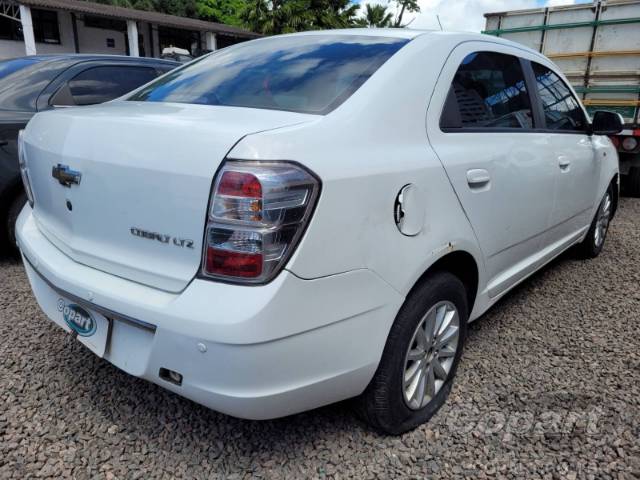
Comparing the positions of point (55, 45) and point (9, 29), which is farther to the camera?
point (55, 45)

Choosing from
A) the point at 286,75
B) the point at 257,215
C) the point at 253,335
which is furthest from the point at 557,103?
the point at 253,335

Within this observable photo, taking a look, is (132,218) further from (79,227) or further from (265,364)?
(265,364)

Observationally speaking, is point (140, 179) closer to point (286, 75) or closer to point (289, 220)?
point (289, 220)

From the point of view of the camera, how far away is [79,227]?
71.7 inches

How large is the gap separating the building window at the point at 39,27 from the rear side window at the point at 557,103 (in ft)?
74.6

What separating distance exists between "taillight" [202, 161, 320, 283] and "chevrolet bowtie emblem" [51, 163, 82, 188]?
25.0 inches

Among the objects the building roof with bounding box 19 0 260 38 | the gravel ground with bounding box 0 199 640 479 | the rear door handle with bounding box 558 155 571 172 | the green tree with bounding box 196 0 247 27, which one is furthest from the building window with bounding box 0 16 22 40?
the rear door handle with bounding box 558 155 571 172

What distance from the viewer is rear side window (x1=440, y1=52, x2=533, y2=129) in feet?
7.00

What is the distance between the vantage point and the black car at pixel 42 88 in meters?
3.61

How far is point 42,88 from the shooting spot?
3918 millimetres

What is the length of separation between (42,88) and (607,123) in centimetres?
420

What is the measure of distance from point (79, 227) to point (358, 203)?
1.03 metres

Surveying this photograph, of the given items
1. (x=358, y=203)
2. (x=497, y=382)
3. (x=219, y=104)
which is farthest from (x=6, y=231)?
(x=497, y=382)

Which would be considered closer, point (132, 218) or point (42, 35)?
point (132, 218)
